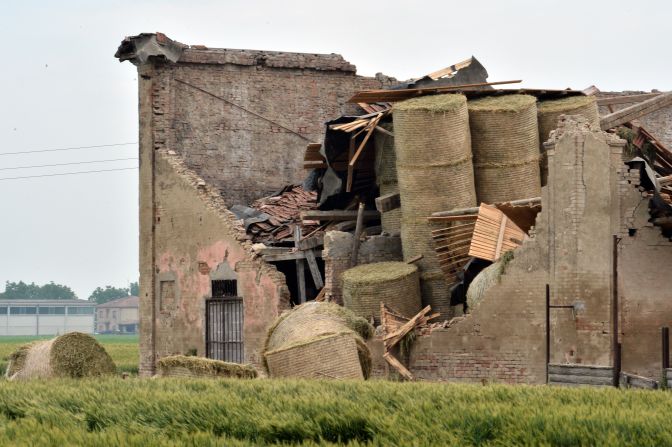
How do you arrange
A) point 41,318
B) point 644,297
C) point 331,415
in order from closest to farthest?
point 331,415
point 644,297
point 41,318

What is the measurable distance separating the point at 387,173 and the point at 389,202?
2.04 feet

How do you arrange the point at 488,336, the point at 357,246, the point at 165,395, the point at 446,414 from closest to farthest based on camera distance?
the point at 446,414
the point at 165,395
the point at 488,336
the point at 357,246

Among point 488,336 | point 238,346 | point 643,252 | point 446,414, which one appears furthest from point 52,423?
point 238,346

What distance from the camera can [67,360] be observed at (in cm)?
2402

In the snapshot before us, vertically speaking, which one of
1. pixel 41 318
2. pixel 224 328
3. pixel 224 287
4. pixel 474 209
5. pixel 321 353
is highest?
pixel 41 318

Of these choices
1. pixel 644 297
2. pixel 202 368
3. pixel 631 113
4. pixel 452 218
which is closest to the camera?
pixel 202 368

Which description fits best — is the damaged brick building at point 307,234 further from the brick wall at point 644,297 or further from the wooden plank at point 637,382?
the wooden plank at point 637,382

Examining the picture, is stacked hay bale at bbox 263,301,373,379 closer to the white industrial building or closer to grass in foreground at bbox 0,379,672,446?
grass in foreground at bbox 0,379,672,446

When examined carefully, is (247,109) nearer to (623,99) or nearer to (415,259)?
(623,99)

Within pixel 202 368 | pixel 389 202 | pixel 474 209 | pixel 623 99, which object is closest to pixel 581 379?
pixel 474 209

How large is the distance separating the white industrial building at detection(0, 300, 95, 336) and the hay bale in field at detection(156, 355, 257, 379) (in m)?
143

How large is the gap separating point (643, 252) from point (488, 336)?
2.54 metres

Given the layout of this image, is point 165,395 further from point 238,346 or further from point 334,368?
point 238,346

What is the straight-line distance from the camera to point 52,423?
17.1m
